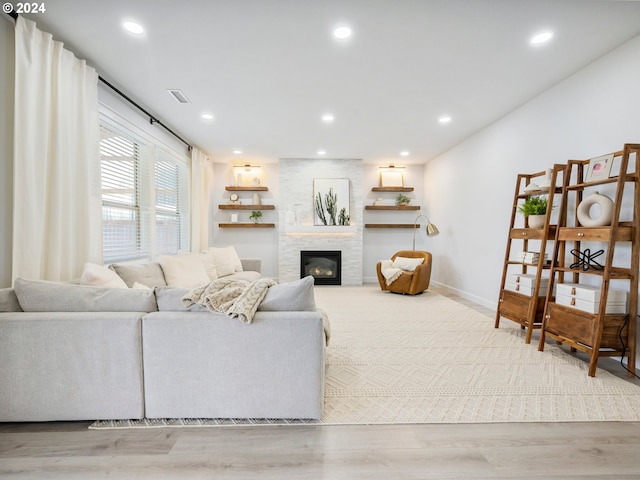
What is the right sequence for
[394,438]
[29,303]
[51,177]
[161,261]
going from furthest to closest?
[161,261]
[51,177]
[29,303]
[394,438]

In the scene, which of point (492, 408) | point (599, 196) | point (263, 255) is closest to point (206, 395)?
point (492, 408)

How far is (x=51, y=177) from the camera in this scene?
250 centimetres

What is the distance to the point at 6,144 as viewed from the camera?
2.27 m

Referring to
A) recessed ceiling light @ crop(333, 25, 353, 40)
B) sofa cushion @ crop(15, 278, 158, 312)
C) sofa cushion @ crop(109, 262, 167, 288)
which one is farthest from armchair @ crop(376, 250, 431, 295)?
sofa cushion @ crop(15, 278, 158, 312)

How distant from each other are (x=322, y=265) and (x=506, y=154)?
3.87 meters

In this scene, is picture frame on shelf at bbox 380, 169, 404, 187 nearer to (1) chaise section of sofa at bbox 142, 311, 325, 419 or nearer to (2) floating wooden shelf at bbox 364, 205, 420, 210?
(2) floating wooden shelf at bbox 364, 205, 420, 210

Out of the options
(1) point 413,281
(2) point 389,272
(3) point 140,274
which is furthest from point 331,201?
(3) point 140,274

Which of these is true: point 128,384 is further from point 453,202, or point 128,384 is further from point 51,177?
point 453,202

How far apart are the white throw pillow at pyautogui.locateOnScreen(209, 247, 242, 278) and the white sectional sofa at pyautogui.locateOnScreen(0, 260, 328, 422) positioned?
299 cm

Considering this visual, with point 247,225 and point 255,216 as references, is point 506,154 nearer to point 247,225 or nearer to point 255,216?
point 255,216

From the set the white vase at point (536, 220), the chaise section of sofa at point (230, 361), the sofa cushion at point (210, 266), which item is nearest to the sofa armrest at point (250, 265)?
the sofa cushion at point (210, 266)

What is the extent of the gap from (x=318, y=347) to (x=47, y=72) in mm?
2825

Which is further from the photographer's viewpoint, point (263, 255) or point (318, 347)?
point (263, 255)

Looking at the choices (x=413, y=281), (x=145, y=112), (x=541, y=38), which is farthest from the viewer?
(x=413, y=281)
